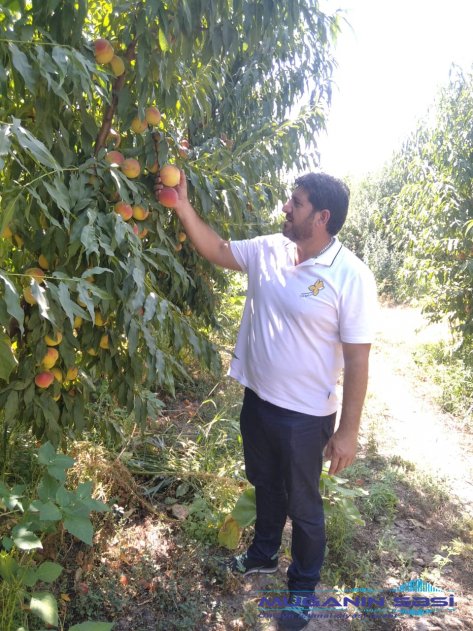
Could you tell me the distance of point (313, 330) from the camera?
6.96ft

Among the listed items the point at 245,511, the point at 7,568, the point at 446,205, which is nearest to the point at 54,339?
the point at 7,568

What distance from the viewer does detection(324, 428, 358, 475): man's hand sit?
2139 millimetres

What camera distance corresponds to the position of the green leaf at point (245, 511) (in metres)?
2.63

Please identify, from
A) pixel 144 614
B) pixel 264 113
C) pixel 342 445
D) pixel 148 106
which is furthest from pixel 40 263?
pixel 264 113

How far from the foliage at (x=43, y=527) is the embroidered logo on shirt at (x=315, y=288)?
1070 millimetres

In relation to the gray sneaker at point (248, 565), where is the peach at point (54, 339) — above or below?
above

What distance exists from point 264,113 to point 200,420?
2726 mm

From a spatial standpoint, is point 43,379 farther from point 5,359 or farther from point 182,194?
point 182,194

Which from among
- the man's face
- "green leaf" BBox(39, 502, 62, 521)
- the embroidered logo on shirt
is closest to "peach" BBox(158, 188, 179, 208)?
the man's face

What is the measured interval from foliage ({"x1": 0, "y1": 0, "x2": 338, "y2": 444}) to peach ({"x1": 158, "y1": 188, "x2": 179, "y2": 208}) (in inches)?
1.8

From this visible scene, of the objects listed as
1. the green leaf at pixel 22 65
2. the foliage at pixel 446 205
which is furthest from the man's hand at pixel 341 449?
the foliage at pixel 446 205

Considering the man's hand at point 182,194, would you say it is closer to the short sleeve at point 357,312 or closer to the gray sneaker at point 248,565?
the short sleeve at point 357,312

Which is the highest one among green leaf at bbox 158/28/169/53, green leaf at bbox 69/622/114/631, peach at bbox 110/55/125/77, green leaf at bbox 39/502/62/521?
green leaf at bbox 158/28/169/53

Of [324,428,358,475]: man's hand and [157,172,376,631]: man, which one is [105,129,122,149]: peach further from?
[324,428,358,475]: man's hand
